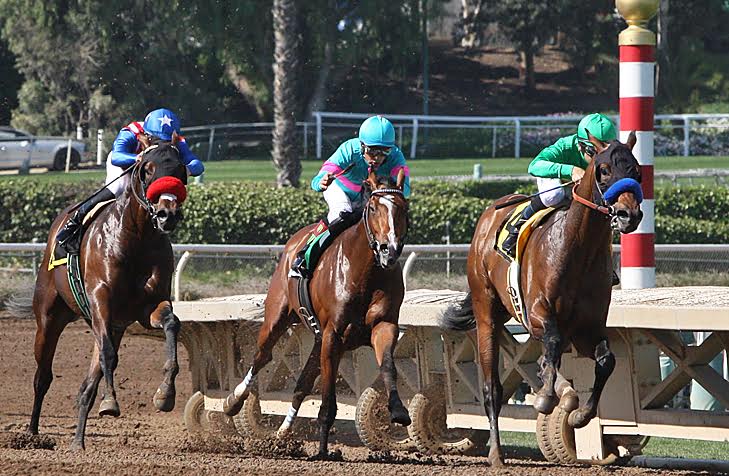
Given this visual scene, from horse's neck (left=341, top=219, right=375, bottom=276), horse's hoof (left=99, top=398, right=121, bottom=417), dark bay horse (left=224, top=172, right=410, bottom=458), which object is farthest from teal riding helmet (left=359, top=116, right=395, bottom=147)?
horse's hoof (left=99, top=398, right=121, bottom=417)

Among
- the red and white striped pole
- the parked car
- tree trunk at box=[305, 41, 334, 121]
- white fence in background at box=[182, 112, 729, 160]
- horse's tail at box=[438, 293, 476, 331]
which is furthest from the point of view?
tree trunk at box=[305, 41, 334, 121]

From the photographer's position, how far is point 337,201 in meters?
6.82

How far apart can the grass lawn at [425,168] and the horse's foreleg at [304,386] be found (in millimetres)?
A: 12227

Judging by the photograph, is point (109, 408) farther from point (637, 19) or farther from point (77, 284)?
point (637, 19)

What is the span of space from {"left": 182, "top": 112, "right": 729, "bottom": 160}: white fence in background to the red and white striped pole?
1476 centimetres

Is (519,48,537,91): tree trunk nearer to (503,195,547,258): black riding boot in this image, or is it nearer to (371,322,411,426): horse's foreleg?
(503,195,547,258): black riding boot

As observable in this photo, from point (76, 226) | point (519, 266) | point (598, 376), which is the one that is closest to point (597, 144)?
point (519, 266)

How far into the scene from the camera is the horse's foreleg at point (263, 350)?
7.18m

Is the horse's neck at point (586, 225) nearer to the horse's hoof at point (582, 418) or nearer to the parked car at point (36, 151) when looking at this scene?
the horse's hoof at point (582, 418)

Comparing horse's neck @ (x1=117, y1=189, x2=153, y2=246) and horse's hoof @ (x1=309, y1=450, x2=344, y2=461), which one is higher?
horse's neck @ (x1=117, y1=189, x2=153, y2=246)

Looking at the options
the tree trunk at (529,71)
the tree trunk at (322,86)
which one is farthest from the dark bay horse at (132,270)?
the tree trunk at (529,71)

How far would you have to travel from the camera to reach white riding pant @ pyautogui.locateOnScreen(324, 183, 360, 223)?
6.81 meters

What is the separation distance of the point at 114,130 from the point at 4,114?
342cm

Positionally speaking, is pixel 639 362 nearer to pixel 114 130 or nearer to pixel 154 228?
pixel 154 228
